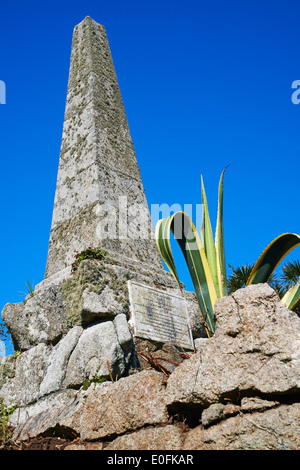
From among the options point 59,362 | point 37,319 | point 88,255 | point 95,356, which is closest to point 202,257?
point 95,356

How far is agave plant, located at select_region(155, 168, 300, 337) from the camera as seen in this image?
9.19ft

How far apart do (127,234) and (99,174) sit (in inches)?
32.3

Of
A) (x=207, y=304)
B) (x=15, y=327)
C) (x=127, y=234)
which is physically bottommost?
(x=207, y=304)

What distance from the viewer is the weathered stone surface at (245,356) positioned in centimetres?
191

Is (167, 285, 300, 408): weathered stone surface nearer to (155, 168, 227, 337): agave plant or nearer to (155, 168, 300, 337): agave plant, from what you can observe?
(155, 168, 300, 337): agave plant

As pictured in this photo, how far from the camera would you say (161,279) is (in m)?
4.81

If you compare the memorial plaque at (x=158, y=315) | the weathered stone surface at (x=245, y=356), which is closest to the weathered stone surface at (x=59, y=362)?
the memorial plaque at (x=158, y=315)

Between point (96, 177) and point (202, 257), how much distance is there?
2.41 m

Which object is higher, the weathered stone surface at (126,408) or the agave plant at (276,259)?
the agave plant at (276,259)

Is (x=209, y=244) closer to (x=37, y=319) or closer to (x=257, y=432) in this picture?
(x=257, y=432)

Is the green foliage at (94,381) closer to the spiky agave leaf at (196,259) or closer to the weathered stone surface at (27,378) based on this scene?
the weathered stone surface at (27,378)
